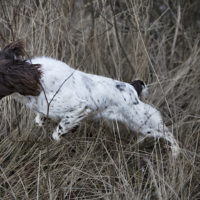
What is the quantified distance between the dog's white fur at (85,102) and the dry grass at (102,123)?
0.41 feet

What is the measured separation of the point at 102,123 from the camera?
9.59 ft

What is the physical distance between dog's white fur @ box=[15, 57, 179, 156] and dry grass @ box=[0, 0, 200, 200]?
0.13 metres

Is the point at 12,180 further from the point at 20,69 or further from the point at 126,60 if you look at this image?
the point at 126,60

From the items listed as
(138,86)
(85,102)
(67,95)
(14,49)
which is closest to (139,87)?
(138,86)

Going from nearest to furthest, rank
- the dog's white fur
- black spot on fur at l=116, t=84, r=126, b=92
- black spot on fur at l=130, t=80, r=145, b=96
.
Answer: the dog's white fur, black spot on fur at l=116, t=84, r=126, b=92, black spot on fur at l=130, t=80, r=145, b=96

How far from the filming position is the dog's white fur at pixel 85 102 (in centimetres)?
257

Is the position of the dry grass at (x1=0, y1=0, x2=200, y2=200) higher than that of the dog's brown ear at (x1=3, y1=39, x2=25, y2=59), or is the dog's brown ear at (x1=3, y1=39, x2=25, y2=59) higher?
the dog's brown ear at (x1=3, y1=39, x2=25, y2=59)

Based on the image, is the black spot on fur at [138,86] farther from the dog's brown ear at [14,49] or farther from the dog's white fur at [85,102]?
the dog's brown ear at [14,49]

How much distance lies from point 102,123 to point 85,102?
35 centimetres

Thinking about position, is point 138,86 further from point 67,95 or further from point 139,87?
point 67,95

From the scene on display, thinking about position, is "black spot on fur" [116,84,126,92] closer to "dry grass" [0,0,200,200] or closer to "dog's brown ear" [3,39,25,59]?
"dry grass" [0,0,200,200]

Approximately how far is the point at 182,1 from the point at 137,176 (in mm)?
2382

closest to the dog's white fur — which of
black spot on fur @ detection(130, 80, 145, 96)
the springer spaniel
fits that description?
the springer spaniel

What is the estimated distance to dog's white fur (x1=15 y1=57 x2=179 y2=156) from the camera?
8.42 ft
